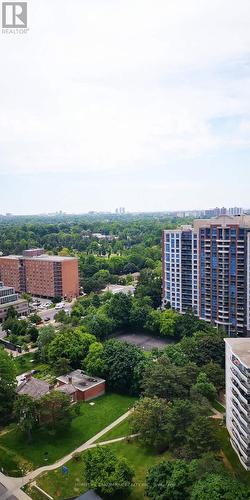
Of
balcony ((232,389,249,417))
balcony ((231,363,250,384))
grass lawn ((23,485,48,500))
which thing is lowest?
grass lawn ((23,485,48,500))

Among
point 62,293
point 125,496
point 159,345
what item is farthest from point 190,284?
point 125,496

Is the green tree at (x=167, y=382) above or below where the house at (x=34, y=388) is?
above

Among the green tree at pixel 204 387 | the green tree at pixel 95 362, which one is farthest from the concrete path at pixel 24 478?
the green tree at pixel 95 362

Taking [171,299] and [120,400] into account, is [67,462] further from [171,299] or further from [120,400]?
[171,299]

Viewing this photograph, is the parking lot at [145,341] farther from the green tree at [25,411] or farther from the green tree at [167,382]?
the green tree at [25,411]

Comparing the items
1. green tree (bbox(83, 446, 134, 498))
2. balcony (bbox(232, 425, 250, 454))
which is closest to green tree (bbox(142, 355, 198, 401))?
balcony (bbox(232, 425, 250, 454))

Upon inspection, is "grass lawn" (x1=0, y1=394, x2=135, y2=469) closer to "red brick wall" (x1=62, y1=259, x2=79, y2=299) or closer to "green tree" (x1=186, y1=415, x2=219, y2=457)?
"green tree" (x1=186, y1=415, x2=219, y2=457)
